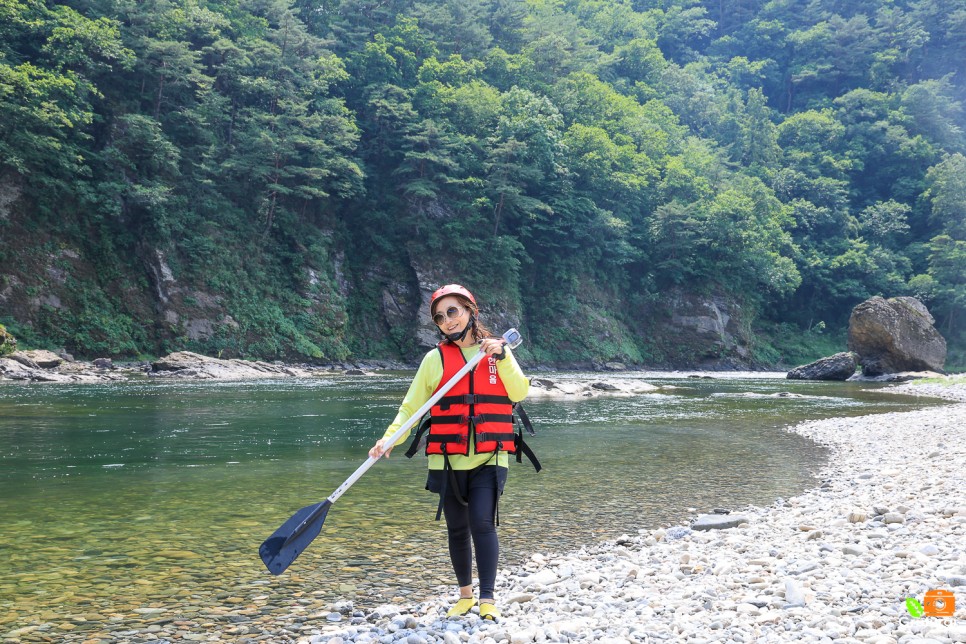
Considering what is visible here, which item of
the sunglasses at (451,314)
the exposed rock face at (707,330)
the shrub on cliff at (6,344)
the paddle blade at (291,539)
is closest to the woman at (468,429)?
the sunglasses at (451,314)

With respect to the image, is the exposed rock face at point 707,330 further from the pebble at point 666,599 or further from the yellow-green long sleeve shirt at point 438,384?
the yellow-green long sleeve shirt at point 438,384

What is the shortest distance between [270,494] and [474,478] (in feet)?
16.7

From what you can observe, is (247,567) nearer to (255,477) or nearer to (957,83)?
(255,477)

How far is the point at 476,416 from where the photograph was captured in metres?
4.21

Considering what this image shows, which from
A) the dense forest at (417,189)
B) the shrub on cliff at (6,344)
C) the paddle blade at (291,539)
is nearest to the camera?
the paddle blade at (291,539)

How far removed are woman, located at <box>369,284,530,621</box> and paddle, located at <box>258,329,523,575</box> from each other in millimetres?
69

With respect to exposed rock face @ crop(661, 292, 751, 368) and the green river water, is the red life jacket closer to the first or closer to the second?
the green river water

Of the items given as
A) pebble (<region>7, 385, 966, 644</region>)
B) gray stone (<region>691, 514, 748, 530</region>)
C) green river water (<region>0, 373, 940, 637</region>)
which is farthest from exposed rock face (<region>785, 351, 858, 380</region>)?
gray stone (<region>691, 514, 748, 530</region>)

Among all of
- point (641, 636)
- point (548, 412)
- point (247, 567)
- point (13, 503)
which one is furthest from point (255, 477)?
point (548, 412)

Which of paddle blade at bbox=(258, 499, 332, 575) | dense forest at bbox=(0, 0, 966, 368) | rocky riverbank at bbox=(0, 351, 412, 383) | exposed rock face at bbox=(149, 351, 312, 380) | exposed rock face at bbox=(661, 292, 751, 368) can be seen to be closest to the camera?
paddle blade at bbox=(258, 499, 332, 575)

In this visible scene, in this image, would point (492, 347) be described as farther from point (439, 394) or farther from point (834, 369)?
point (834, 369)

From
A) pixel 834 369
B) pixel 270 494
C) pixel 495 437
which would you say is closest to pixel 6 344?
pixel 270 494

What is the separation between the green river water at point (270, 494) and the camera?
534 cm

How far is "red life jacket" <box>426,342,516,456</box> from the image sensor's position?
4227mm
